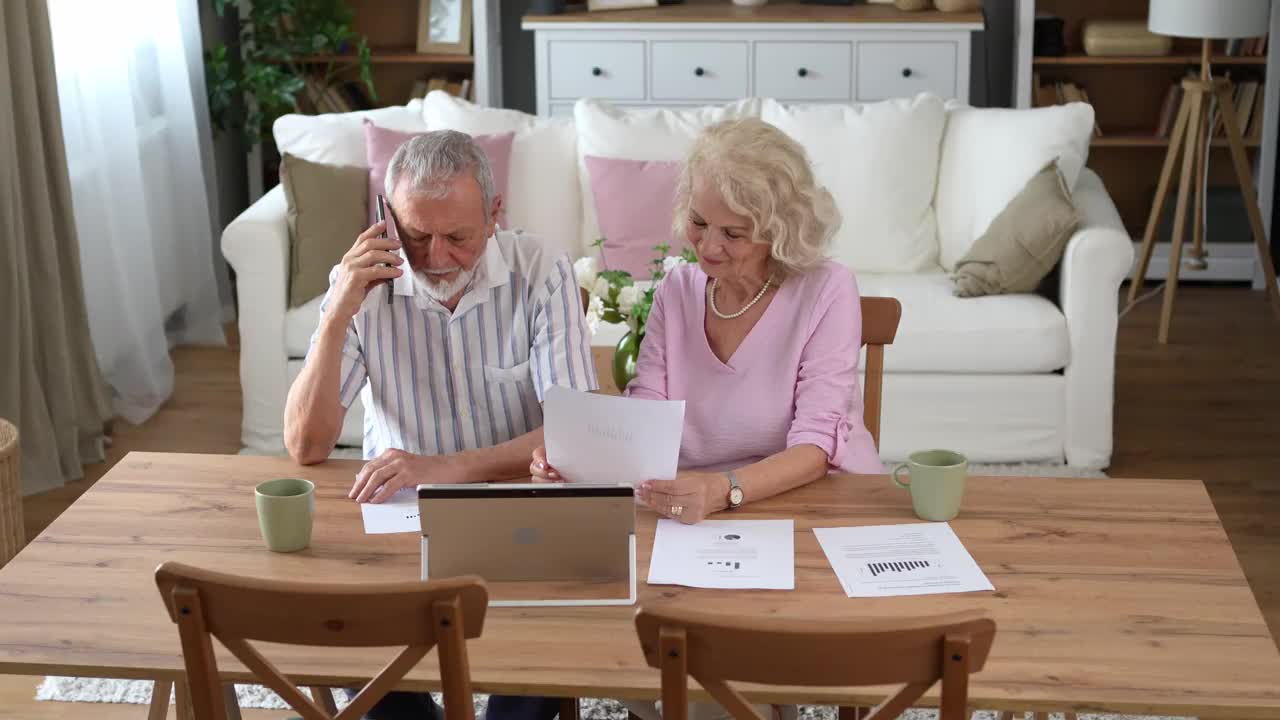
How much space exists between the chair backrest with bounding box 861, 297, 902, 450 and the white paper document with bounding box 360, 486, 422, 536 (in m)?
0.78

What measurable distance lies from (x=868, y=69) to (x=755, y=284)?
10.8ft

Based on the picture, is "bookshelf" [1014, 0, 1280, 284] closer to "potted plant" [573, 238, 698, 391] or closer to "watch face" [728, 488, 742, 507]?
"potted plant" [573, 238, 698, 391]

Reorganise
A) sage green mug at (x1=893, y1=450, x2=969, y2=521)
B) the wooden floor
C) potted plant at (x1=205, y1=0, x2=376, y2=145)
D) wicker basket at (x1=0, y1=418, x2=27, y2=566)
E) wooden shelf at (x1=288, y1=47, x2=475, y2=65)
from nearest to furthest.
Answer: sage green mug at (x1=893, y1=450, x2=969, y2=521), wicker basket at (x1=0, y1=418, x2=27, y2=566), the wooden floor, potted plant at (x1=205, y1=0, x2=376, y2=145), wooden shelf at (x1=288, y1=47, x2=475, y2=65)

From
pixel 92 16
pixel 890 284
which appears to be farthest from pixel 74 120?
pixel 890 284

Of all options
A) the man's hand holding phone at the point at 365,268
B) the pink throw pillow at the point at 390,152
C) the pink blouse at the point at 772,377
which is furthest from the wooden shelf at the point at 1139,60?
the man's hand holding phone at the point at 365,268

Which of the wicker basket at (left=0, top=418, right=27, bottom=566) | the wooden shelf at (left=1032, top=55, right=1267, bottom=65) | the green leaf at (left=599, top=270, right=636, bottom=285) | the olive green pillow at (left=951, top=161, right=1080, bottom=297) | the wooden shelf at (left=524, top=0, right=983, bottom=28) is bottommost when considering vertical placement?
the wicker basket at (left=0, top=418, right=27, bottom=566)

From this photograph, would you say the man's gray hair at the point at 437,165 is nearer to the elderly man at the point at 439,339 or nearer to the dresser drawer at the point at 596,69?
the elderly man at the point at 439,339

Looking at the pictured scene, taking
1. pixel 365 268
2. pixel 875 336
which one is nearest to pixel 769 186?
pixel 875 336

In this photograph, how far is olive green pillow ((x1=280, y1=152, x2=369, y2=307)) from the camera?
155 inches

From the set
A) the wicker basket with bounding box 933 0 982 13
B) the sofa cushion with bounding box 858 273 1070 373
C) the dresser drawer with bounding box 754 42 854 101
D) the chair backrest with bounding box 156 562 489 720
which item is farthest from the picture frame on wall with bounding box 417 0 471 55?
the chair backrest with bounding box 156 562 489 720

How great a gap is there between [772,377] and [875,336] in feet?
0.78

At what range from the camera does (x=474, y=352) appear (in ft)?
7.73

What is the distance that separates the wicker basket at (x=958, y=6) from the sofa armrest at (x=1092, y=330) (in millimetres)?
1780

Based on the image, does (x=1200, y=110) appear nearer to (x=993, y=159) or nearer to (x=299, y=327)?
(x=993, y=159)
